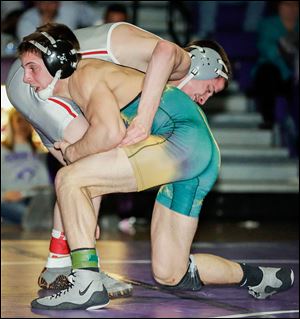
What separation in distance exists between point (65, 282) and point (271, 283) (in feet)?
3.13

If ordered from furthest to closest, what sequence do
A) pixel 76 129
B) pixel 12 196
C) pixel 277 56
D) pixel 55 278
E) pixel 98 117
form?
pixel 277 56 < pixel 12 196 < pixel 55 278 < pixel 76 129 < pixel 98 117

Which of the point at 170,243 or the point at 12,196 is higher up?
the point at 170,243

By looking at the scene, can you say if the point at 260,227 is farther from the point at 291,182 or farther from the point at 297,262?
the point at 297,262

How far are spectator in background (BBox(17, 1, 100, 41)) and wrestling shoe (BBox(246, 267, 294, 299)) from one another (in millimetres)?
3881

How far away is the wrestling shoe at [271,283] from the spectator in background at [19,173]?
145 inches

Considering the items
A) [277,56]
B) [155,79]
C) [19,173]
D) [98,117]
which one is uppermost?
[155,79]

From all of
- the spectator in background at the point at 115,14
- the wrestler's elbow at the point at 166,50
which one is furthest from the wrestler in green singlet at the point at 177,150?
the spectator in background at the point at 115,14

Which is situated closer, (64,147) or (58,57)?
(58,57)

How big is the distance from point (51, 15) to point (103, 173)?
4.68 metres

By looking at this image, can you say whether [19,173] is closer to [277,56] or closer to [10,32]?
[10,32]

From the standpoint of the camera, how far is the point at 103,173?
4492 mm

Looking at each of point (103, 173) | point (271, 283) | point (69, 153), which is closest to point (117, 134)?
point (103, 173)

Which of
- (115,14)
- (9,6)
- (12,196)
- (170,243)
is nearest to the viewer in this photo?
(170,243)

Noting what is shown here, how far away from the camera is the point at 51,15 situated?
9.00m
